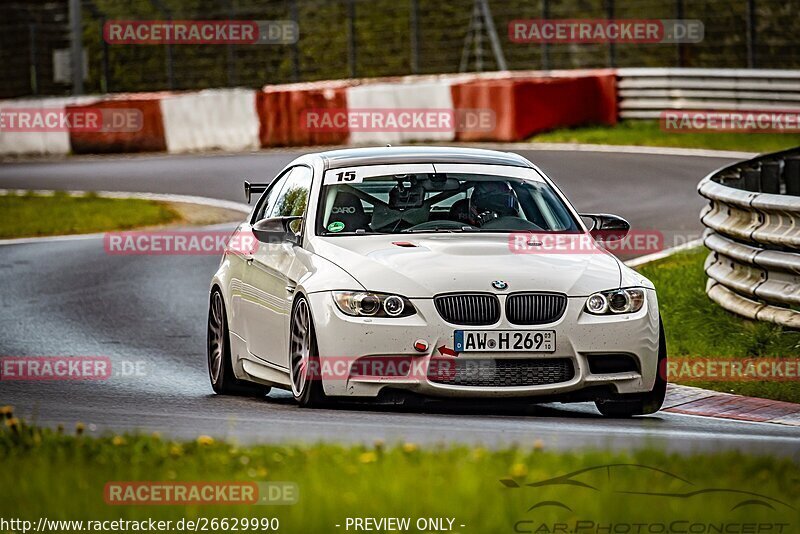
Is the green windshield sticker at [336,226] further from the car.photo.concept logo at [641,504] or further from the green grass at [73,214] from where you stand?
the green grass at [73,214]

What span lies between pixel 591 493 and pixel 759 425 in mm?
3916

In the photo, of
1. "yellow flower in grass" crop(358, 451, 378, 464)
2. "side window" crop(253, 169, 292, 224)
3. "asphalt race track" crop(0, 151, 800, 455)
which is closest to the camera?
"yellow flower in grass" crop(358, 451, 378, 464)

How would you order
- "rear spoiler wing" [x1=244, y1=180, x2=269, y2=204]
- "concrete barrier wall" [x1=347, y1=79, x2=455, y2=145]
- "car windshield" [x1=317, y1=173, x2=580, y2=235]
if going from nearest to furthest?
"car windshield" [x1=317, y1=173, x2=580, y2=235] → "rear spoiler wing" [x1=244, y1=180, x2=269, y2=204] → "concrete barrier wall" [x1=347, y1=79, x2=455, y2=145]

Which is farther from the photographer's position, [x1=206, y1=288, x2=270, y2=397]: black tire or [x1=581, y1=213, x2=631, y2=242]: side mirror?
[x1=206, y1=288, x2=270, y2=397]: black tire

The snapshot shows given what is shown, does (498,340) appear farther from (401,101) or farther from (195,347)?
(401,101)

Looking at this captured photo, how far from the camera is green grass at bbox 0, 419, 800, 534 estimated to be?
559 centimetres

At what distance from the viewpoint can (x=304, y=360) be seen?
9469mm

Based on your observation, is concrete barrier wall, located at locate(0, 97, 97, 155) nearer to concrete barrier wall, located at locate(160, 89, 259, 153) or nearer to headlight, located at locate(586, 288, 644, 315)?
concrete barrier wall, located at locate(160, 89, 259, 153)

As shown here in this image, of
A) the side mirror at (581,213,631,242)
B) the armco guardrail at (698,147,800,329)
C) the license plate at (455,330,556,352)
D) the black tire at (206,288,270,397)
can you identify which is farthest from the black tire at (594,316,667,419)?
the black tire at (206,288,270,397)

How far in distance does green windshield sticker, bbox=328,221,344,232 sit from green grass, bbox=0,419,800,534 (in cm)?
302

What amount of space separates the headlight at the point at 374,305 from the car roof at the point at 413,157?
4.96 ft

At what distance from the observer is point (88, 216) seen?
24156 millimetres

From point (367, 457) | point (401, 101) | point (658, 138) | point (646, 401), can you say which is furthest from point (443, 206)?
point (401, 101)

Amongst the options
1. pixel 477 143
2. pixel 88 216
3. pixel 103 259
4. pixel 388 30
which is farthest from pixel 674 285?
pixel 388 30
